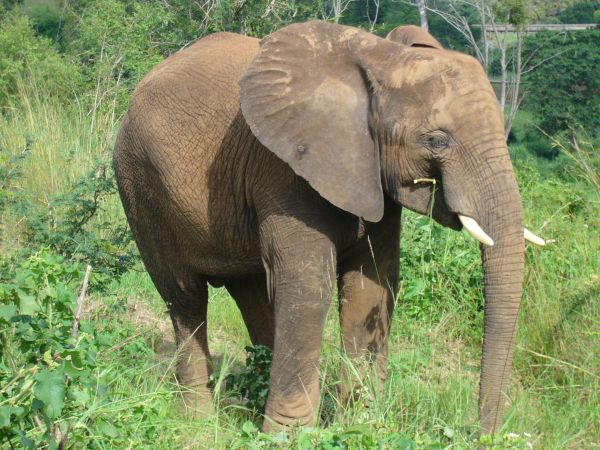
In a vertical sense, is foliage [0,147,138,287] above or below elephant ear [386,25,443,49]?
below

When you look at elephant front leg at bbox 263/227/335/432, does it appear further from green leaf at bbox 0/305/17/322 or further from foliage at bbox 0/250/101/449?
green leaf at bbox 0/305/17/322

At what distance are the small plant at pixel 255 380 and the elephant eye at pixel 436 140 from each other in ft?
4.88

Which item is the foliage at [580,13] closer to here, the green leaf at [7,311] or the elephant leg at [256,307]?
the elephant leg at [256,307]

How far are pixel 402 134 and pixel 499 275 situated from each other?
66cm

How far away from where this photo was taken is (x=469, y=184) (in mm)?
3994

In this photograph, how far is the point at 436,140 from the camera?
4051mm

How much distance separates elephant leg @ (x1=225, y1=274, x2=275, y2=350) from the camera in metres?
5.48

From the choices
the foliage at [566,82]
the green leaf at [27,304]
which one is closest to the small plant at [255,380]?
the green leaf at [27,304]

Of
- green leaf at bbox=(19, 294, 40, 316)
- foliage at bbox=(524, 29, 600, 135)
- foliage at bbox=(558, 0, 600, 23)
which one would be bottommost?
foliage at bbox=(558, 0, 600, 23)

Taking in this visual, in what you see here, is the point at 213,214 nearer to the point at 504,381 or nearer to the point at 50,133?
the point at 504,381

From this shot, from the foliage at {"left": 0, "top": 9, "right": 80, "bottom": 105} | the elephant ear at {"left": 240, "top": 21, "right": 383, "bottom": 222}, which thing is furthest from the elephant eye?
the foliage at {"left": 0, "top": 9, "right": 80, "bottom": 105}

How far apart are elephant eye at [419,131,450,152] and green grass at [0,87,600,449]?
424 mm

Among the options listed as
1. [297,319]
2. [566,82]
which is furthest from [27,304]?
[566,82]

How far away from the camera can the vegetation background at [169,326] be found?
3.53 m
